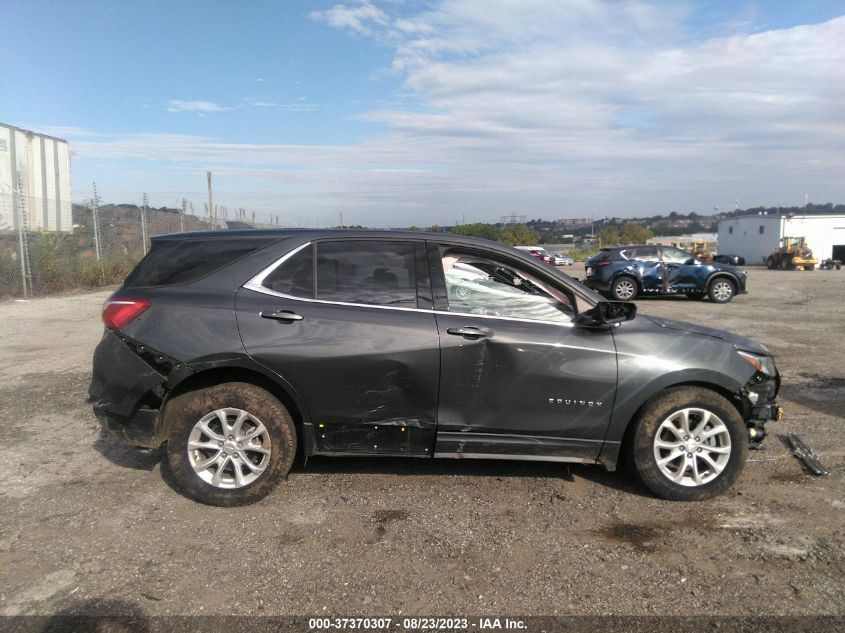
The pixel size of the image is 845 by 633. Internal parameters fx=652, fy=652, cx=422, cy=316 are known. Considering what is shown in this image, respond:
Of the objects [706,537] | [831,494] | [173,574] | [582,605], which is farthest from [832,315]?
[173,574]

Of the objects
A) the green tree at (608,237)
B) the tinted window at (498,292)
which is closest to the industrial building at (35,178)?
the tinted window at (498,292)

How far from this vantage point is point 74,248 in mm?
16922

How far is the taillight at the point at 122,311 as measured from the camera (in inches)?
162

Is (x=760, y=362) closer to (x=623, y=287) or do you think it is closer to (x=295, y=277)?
(x=295, y=277)

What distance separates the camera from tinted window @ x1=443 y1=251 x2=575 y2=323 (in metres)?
4.23

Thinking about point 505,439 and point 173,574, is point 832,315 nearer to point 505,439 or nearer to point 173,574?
point 505,439

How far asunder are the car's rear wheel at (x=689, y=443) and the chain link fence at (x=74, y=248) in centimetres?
1465

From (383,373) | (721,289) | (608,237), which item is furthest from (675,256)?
(608,237)

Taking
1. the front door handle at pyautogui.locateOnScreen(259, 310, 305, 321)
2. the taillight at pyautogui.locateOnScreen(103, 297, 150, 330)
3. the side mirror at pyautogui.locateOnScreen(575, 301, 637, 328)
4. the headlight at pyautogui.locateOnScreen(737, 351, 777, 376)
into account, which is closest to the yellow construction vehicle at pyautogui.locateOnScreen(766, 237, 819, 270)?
the headlight at pyautogui.locateOnScreen(737, 351, 777, 376)

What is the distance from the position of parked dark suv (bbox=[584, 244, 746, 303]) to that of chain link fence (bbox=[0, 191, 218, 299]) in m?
12.8

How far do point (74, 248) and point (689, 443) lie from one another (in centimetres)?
1687


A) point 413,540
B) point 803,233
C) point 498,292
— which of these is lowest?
point 413,540

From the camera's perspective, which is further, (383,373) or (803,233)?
(803,233)

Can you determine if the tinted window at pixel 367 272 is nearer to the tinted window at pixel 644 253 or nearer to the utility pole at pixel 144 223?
the tinted window at pixel 644 253
